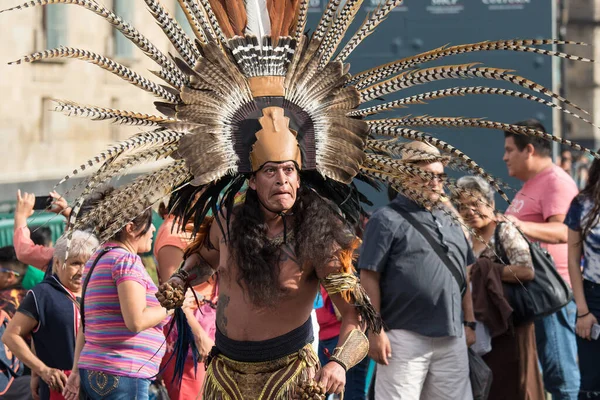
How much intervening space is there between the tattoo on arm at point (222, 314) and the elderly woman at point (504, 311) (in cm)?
237

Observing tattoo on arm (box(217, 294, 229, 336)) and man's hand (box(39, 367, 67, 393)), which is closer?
tattoo on arm (box(217, 294, 229, 336))

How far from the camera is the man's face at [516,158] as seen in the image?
7.30m

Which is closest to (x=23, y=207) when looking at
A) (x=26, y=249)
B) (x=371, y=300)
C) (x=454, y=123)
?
(x=26, y=249)

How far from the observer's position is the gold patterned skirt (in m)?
4.40

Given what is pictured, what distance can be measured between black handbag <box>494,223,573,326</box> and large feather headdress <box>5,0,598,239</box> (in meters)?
2.26

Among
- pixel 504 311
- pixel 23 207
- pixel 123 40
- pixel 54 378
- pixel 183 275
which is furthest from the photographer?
pixel 123 40

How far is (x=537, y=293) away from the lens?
6.61m

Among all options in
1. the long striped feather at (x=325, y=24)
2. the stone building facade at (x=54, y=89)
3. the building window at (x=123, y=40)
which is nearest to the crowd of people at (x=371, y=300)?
the long striped feather at (x=325, y=24)

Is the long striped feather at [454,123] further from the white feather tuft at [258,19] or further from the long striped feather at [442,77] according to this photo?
the white feather tuft at [258,19]

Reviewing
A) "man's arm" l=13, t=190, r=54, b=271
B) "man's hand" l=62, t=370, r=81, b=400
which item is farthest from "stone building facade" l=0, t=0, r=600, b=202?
"man's hand" l=62, t=370, r=81, b=400

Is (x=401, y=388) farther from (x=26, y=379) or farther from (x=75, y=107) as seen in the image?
(x=75, y=107)

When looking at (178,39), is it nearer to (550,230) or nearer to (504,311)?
(504,311)

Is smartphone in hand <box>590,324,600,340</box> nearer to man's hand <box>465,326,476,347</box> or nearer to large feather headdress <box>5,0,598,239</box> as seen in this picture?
man's hand <box>465,326,476,347</box>

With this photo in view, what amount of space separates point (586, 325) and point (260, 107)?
9.33 feet
